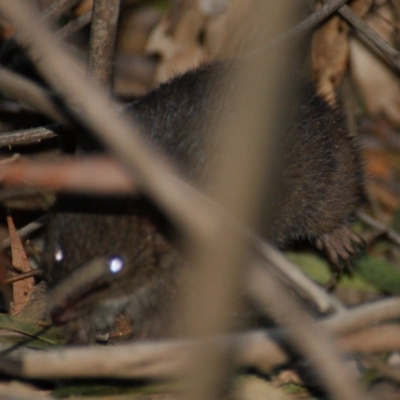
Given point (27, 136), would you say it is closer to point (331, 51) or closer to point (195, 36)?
point (195, 36)

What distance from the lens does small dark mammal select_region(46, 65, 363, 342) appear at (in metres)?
3.76

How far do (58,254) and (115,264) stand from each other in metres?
0.31

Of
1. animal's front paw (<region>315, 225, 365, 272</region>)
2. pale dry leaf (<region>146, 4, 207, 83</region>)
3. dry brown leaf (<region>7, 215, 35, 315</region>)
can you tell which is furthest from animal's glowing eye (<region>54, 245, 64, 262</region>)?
pale dry leaf (<region>146, 4, 207, 83</region>)

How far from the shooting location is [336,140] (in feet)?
14.6

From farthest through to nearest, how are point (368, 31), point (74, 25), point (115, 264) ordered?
1. point (74, 25)
2. point (368, 31)
3. point (115, 264)

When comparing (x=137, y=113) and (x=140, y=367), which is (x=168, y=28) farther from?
(x=140, y=367)

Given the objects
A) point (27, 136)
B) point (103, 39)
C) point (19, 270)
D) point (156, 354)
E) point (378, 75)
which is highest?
point (378, 75)

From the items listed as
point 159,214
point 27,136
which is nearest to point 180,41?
point 27,136

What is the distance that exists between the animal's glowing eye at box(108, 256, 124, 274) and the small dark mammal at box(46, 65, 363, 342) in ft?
0.05

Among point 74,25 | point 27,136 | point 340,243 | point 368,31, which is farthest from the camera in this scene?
point 74,25

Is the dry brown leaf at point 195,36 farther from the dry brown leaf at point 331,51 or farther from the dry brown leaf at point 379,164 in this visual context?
the dry brown leaf at point 379,164

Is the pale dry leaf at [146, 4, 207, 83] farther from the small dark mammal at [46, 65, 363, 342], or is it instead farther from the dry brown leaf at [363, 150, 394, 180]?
the dry brown leaf at [363, 150, 394, 180]

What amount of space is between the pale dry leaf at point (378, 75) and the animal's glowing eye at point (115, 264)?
2.82m

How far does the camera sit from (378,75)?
585 cm
